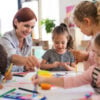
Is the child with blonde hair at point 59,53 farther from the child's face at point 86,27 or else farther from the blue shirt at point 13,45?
the child's face at point 86,27

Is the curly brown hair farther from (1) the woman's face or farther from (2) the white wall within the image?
(2) the white wall

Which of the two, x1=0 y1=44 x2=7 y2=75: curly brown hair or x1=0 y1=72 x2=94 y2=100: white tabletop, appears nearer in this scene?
x1=0 y1=72 x2=94 y2=100: white tabletop

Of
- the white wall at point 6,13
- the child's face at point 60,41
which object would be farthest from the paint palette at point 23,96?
the white wall at point 6,13

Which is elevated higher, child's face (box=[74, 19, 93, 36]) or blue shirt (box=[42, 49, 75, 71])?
child's face (box=[74, 19, 93, 36])

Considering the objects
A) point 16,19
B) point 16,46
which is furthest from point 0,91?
point 16,19

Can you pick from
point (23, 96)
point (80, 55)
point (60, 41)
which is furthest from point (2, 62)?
point (60, 41)

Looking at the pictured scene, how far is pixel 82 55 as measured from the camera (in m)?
1.24

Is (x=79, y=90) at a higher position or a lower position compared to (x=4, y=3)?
lower

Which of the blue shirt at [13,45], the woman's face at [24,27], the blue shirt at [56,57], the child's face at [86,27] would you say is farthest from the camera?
the blue shirt at [56,57]

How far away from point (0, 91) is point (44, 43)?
3.48 metres

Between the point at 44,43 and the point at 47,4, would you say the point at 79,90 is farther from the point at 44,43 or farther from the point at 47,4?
the point at 47,4

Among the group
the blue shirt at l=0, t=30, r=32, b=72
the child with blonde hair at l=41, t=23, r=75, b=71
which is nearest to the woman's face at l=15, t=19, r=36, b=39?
the blue shirt at l=0, t=30, r=32, b=72

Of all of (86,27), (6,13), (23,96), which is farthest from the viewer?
(6,13)

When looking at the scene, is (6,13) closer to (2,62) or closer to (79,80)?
(2,62)
